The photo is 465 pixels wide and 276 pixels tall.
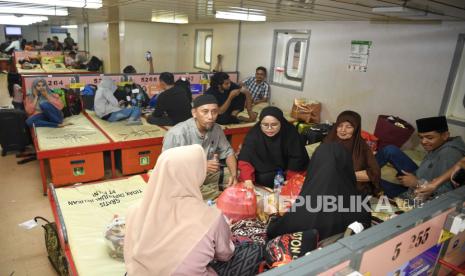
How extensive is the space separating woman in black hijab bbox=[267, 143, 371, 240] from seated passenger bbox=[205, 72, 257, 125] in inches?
121

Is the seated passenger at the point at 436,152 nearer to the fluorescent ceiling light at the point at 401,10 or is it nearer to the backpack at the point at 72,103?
the fluorescent ceiling light at the point at 401,10

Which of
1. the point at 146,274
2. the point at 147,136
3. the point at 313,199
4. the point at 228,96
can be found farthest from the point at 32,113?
the point at 313,199

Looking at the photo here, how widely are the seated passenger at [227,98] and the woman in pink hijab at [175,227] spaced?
334 cm

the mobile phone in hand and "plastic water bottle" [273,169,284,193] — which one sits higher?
the mobile phone in hand

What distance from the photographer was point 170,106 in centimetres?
478

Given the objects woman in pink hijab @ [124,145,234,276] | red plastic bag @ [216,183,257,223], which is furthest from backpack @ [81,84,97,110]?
woman in pink hijab @ [124,145,234,276]

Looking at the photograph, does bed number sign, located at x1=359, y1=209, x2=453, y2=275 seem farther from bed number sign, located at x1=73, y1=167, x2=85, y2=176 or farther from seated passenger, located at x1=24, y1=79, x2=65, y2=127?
seated passenger, located at x1=24, y1=79, x2=65, y2=127

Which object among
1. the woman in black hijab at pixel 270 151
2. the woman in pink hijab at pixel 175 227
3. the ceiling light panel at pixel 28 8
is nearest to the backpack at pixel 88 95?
the ceiling light panel at pixel 28 8

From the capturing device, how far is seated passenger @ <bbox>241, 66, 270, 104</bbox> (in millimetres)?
6418

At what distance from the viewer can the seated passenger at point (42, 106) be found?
4461mm

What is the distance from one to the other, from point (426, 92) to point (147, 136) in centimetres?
376

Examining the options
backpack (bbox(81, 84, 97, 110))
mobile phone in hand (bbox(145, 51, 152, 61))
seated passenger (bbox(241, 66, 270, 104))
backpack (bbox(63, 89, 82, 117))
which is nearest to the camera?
backpack (bbox(63, 89, 82, 117))

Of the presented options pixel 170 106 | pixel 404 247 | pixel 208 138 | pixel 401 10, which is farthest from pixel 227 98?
pixel 404 247

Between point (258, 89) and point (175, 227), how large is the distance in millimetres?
5260
